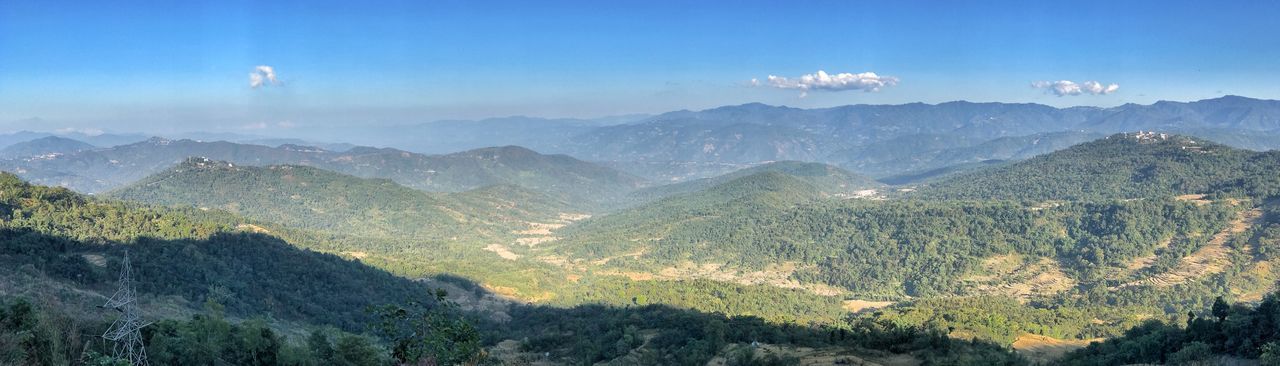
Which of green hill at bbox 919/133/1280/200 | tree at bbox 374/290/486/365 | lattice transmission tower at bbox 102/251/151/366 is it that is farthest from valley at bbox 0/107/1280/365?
lattice transmission tower at bbox 102/251/151/366

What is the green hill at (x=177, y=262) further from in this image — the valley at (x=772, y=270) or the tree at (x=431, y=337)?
the tree at (x=431, y=337)

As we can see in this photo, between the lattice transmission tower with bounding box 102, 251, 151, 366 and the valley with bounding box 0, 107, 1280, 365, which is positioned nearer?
the lattice transmission tower with bounding box 102, 251, 151, 366

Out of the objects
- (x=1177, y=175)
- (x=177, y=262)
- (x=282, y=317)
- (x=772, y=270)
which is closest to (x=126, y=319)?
(x=282, y=317)

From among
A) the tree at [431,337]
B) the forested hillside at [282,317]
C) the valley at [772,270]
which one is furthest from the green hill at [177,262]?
the tree at [431,337]

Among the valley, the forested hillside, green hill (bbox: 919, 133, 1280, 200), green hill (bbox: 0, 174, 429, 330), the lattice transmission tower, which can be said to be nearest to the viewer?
the lattice transmission tower

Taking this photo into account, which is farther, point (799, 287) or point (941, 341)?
point (799, 287)

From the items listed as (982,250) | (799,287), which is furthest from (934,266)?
(799,287)

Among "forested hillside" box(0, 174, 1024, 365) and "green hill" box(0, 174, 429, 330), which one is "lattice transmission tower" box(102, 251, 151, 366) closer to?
"forested hillside" box(0, 174, 1024, 365)

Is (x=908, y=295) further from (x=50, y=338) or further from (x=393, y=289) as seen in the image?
(x=50, y=338)

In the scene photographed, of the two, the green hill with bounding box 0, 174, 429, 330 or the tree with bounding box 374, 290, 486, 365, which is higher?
the tree with bounding box 374, 290, 486, 365

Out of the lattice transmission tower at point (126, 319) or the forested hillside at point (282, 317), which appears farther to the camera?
the forested hillside at point (282, 317)

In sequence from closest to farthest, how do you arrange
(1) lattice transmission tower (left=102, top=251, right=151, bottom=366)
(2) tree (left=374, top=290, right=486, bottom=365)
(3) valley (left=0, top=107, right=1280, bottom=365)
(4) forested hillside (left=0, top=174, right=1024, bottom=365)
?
(1) lattice transmission tower (left=102, top=251, right=151, bottom=366), (2) tree (left=374, top=290, right=486, bottom=365), (4) forested hillside (left=0, top=174, right=1024, bottom=365), (3) valley (left=0, top=107, right=1280, bottom=365)
